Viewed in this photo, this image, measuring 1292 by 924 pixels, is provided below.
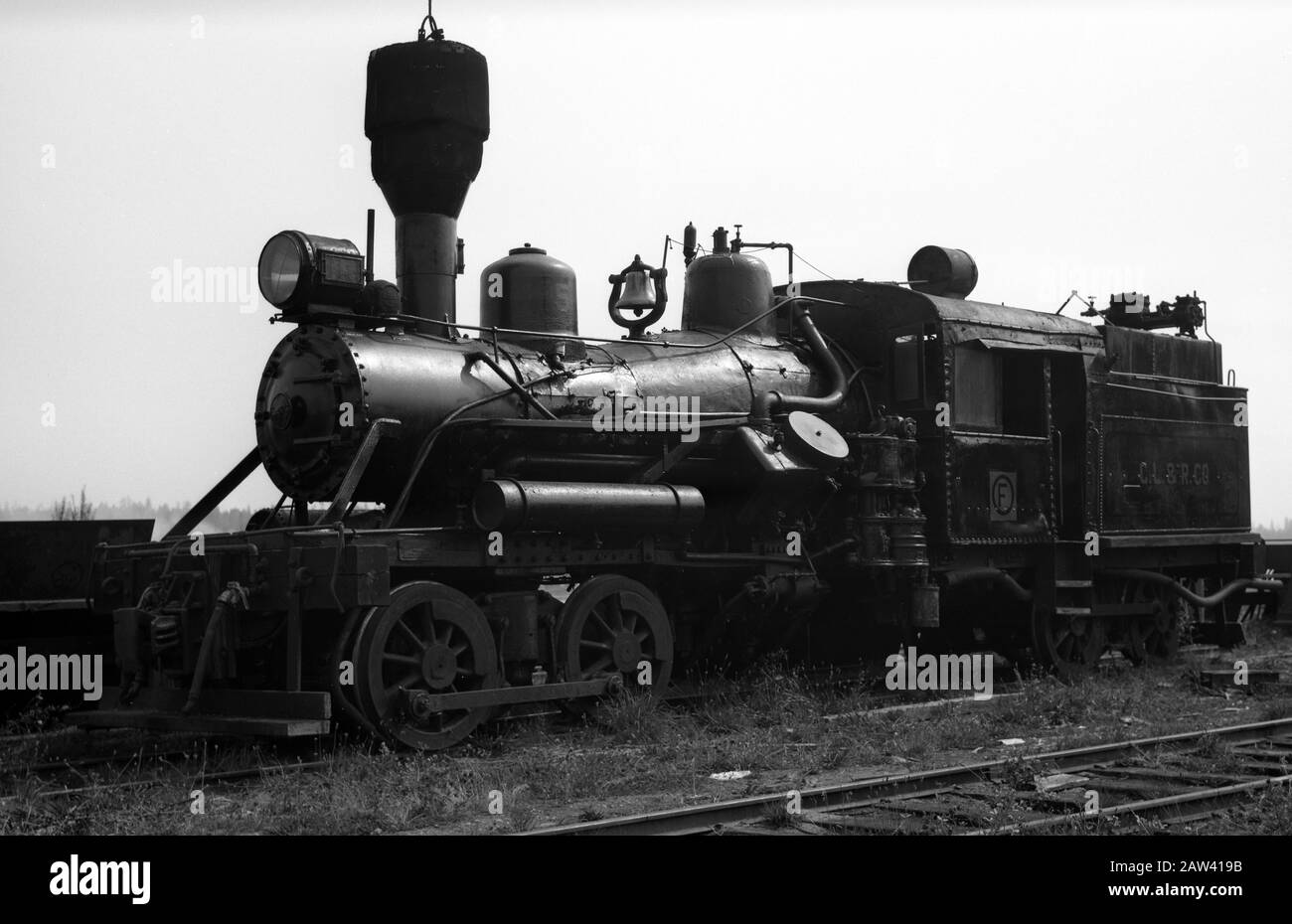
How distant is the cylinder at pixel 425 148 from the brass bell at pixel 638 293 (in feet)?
5.98

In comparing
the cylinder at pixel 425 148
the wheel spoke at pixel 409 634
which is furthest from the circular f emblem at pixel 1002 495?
the wheel spoke at pixel 409 634

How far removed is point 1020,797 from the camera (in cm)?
654

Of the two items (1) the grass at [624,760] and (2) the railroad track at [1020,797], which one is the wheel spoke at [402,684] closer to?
(1) the grass at [624,760]

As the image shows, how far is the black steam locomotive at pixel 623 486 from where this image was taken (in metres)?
8.34

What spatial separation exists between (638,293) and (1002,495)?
3.30 metres

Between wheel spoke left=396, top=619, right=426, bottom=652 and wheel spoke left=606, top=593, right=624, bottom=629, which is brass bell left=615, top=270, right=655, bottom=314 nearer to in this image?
wheel spoke left=606, top=593, right=624, bottom=629

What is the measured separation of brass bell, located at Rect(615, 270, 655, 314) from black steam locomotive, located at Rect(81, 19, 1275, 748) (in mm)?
43

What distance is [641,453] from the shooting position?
387 inches

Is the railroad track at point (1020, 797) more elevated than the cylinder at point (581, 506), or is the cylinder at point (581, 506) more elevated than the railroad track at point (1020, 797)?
the cylinder at point (581, 506)

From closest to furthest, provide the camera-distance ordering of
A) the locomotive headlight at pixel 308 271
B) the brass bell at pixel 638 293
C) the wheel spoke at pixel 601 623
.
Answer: the locomotive headlight at pixel 308 271
the wheel spoke at pixel 601 623
the brass bell at pixel 638 293

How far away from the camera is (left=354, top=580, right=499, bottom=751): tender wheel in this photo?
793 centimetres

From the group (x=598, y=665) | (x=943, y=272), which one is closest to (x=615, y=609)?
(x=598, y=665)

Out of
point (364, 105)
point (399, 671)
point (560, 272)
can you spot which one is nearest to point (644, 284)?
point (560, 272)
